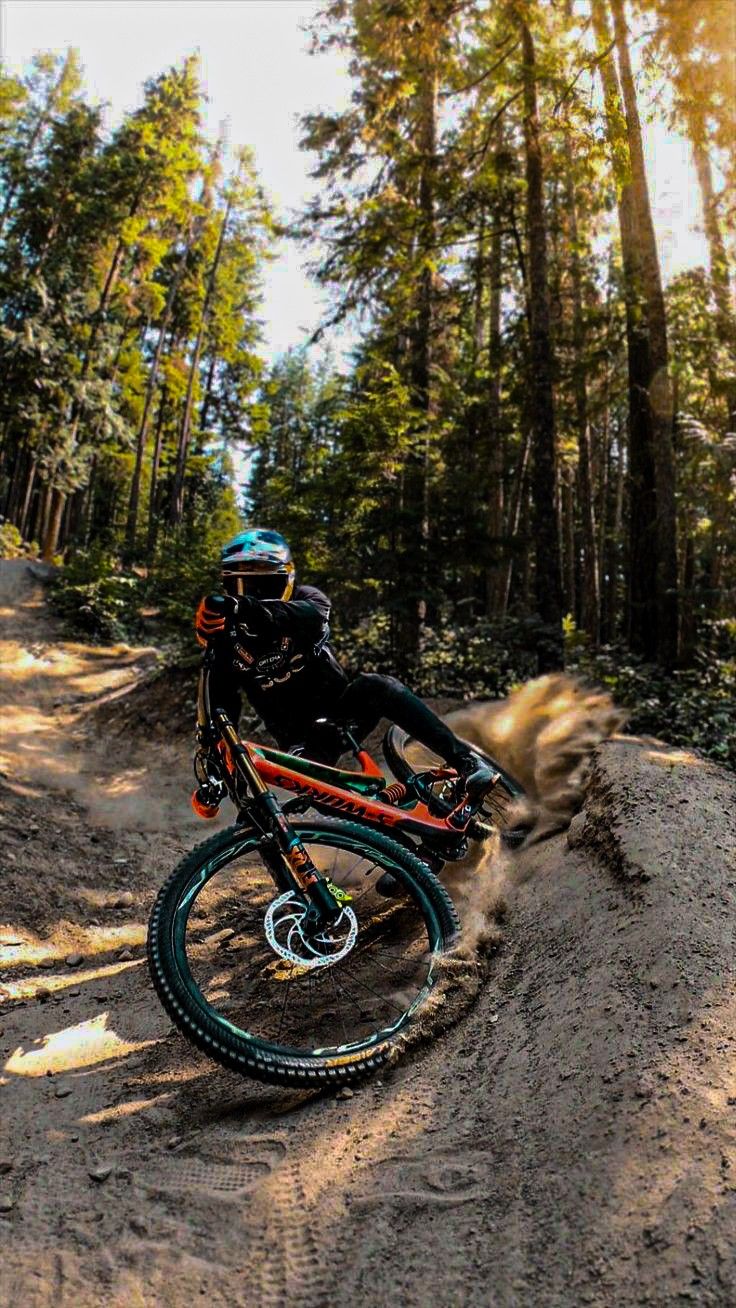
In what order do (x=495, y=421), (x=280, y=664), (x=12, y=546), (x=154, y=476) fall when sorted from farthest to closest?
(x=154, y=476) → (x=12, y=546) → (x=495, y=421) → (x=280, y=664)

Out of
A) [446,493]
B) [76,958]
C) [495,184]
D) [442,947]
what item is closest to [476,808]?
[442,947]

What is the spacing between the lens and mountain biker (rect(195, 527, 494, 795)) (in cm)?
375

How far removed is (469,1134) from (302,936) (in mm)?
1046

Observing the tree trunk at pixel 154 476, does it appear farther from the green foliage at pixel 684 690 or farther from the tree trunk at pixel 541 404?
the green foliage at pixel 684 690

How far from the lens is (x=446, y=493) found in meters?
10.4

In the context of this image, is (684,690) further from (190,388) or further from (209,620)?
(190,388)

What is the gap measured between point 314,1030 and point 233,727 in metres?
1.43

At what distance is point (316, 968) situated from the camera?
129 inches

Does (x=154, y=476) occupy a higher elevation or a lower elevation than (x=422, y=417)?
higher

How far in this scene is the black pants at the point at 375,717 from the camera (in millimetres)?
4262

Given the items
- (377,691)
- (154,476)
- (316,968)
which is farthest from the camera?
(154,476)

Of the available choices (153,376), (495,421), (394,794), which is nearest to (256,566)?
(394,794)

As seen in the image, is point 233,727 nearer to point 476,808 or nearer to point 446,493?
point 476,808

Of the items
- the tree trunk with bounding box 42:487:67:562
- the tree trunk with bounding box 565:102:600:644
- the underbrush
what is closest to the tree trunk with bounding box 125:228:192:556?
the tree trunk with bounding box 42:487:67:562
